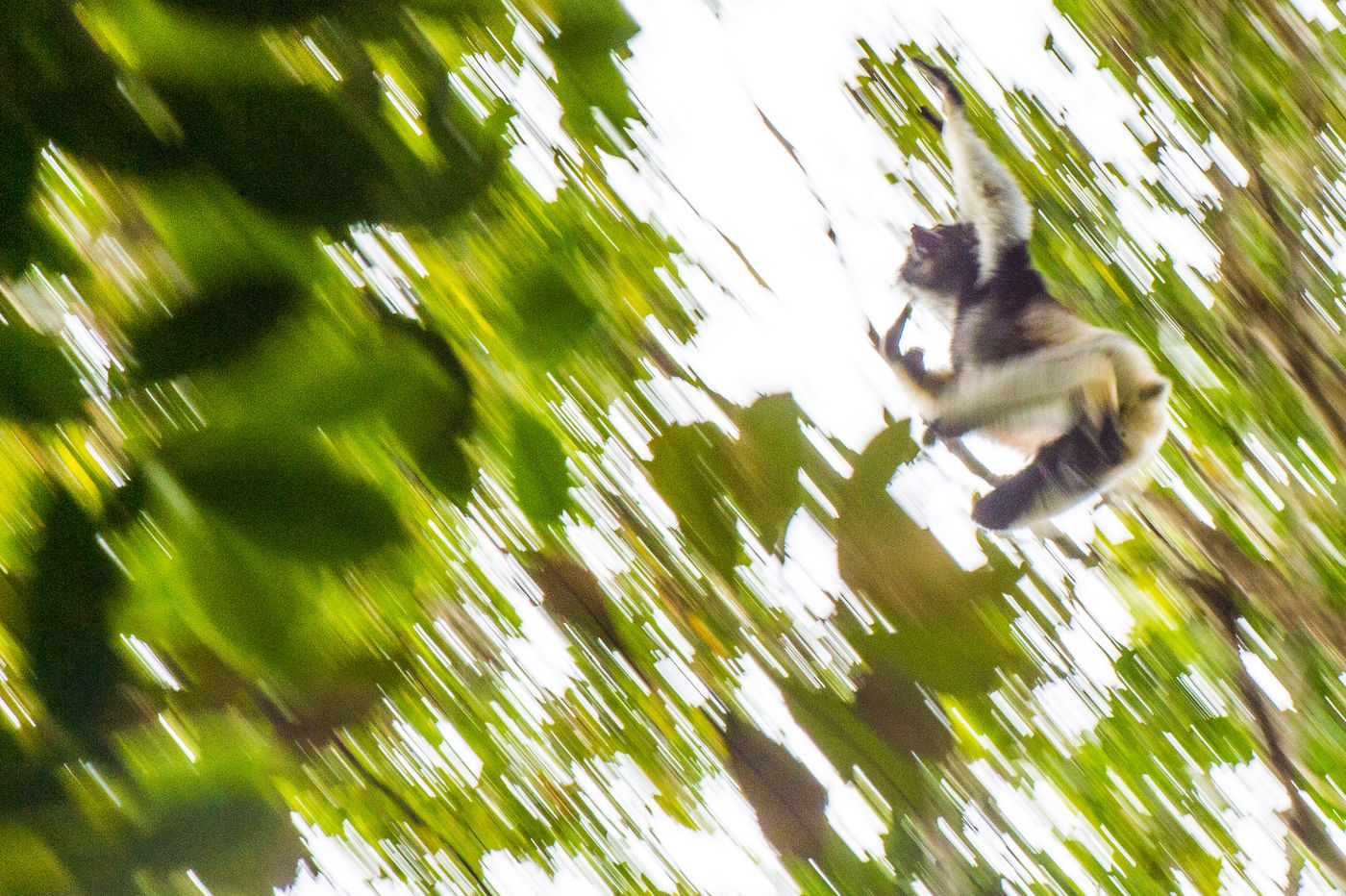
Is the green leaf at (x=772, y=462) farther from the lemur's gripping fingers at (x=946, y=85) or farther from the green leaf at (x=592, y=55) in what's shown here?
the lemur's gripping fingers at (x=946, y=85)

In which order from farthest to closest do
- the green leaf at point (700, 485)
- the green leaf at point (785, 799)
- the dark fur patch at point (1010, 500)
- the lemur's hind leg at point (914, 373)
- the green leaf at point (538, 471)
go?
the lemur's hind leg at point (914, 373)
the dark fur patch at point (1010, 500)
the green leaf at point (785, 799)
the green leaf at point (700, 485)
the green leaf at point (538, 471)

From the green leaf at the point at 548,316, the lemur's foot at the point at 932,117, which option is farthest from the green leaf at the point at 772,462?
the lemur's foot at the point at 932,117

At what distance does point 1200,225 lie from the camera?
1827 mm

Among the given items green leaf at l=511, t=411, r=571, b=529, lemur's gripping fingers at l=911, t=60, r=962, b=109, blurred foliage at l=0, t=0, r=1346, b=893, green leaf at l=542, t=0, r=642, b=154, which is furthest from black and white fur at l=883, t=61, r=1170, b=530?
green leaf at l=511, t=411, r=571, b=529

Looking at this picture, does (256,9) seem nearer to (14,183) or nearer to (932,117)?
(14,183)

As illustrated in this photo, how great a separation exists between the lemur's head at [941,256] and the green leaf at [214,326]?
5.57 feet

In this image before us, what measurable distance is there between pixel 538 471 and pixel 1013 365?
1.68 m

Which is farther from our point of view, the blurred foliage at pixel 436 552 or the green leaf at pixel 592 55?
the green leaf at pixel 592 55

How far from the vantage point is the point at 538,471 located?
45 cm

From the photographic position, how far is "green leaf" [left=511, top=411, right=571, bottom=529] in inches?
17.5

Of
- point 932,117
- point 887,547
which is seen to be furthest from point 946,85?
point 887,547

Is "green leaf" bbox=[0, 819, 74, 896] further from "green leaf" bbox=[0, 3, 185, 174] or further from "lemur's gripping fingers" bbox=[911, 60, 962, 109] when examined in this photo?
"lemur's gripping fingers" bbox=[911, 60, 962, 109]

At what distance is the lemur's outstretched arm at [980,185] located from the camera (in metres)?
1.76

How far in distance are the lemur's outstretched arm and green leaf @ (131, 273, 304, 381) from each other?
1.62 metres
